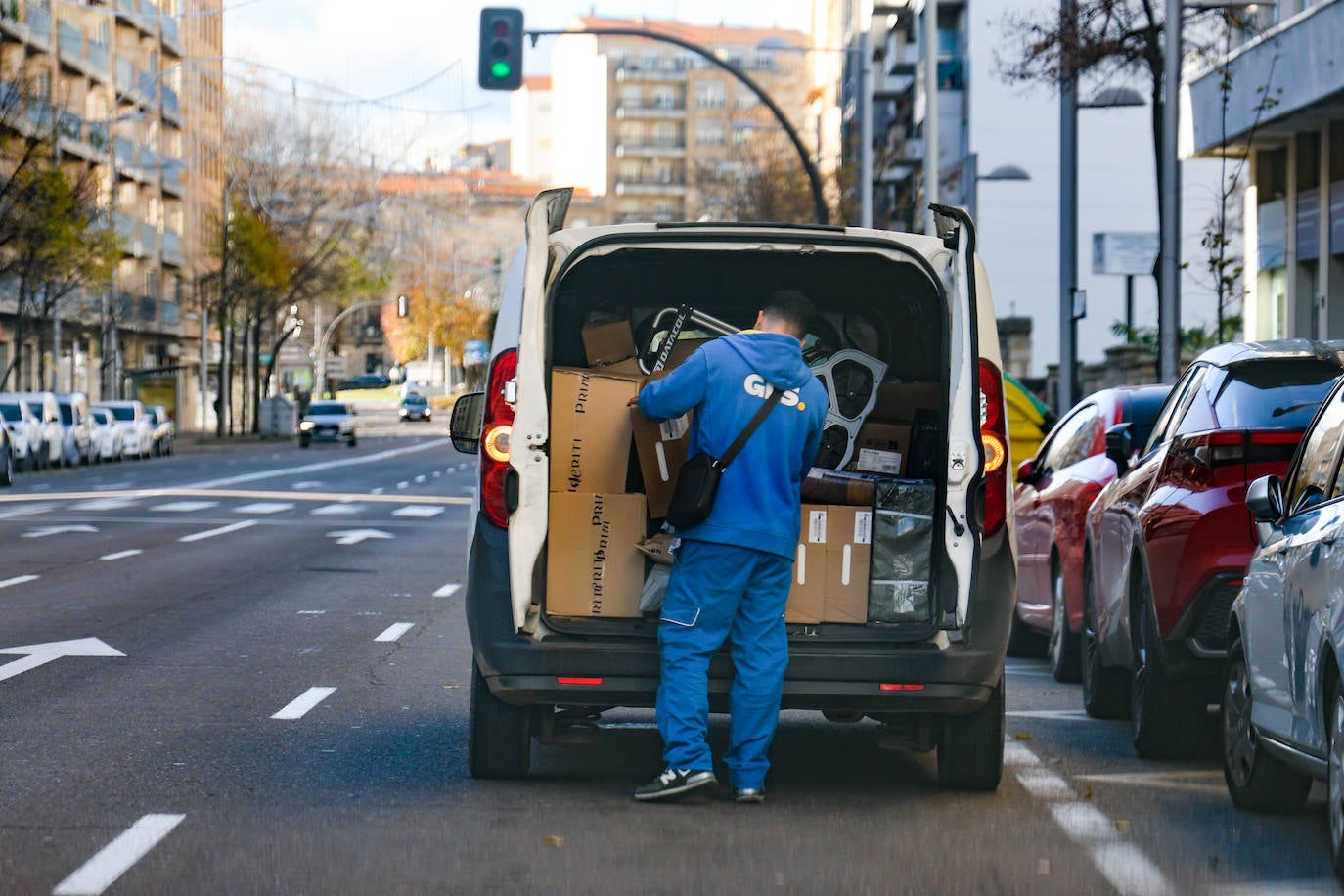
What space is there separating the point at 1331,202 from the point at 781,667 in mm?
21899

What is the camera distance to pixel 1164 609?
8672 mm

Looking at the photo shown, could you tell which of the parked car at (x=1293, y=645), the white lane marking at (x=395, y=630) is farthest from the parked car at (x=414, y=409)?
the parked car at (x=1293, y=645)

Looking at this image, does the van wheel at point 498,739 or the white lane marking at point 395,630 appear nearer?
the van wheel at point 498,739

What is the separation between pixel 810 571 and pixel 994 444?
772 mm

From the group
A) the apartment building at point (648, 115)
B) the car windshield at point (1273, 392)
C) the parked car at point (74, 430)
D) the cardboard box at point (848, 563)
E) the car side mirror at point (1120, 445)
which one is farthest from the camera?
the apartment building at point (648, 115)

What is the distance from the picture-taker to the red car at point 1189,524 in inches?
333

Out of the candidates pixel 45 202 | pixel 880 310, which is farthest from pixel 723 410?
pixel 45 202

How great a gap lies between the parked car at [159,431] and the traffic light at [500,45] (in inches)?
1516

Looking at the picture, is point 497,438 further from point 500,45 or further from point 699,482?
point 500,45

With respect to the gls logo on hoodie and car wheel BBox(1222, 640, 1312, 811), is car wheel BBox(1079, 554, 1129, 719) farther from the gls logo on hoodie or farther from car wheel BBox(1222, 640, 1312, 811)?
the gls logo on hoodie

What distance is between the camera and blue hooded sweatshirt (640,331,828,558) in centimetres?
750

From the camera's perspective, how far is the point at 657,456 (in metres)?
7.81

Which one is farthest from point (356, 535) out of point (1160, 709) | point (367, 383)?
point (367, 383)

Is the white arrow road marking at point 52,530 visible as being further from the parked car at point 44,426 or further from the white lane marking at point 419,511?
Result: the parked car at point 44,426
